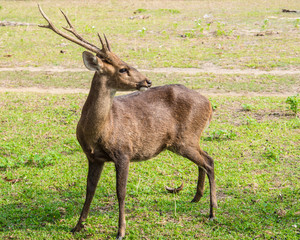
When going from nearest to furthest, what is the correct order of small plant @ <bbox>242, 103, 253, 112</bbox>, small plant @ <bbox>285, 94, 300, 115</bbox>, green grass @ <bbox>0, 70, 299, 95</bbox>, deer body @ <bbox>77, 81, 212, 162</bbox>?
deer body @ <bbox>77, 81, 212, 162</bbox> → small plant @ <bbox>285, 94, 300, 115</bbox> → small plant @ <bbox>242, 103, 253, 112</bbox> → green grass @ <bbox>0, 70, 299, 95</bbox>

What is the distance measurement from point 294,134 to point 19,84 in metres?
6.99

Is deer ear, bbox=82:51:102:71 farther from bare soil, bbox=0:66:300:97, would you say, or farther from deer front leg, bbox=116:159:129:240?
bare soil, bbox=0:66:300:97

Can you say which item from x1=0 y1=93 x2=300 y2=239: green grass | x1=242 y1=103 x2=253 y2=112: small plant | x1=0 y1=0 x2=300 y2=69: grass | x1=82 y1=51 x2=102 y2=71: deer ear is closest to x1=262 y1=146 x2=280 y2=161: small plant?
x1=0 y1=93 x2=300 y2=239: green grass

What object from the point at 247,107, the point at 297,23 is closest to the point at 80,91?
the point at 247,107

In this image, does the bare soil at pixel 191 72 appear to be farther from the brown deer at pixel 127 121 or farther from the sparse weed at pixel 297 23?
the sparse weed at pixel 297 23

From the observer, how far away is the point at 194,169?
6270 mm

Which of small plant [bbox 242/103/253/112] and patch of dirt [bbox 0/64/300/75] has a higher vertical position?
small plant [bbox 242/103/253/112]

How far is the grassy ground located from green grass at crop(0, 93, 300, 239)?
0.02 m

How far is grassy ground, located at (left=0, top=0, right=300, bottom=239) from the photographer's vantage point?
15.9 feet

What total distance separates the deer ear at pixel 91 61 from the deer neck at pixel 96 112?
0.11m

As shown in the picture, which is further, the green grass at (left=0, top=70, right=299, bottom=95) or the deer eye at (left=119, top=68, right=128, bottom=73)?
the green grass at (left=0, top=70, right=299, bottom=95)

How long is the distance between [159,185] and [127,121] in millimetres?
1372

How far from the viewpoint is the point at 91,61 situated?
4.21m

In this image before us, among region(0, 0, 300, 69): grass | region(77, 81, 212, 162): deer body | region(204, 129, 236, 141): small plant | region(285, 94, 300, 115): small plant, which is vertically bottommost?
region(0, 0, 300, 69): grass
